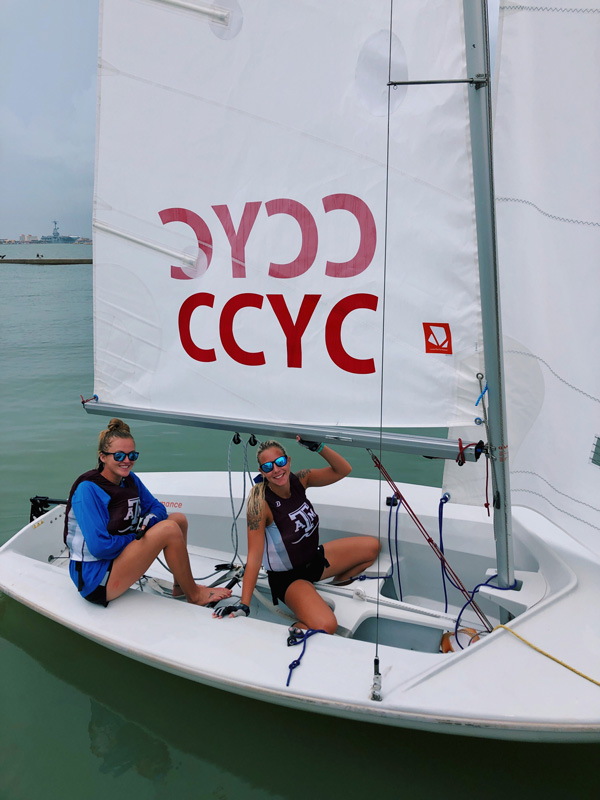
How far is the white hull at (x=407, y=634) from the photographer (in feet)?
4.95

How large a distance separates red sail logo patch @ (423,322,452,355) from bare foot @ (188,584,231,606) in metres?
1.11

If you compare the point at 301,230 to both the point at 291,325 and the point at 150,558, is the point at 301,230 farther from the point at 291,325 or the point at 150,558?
the point at 150,558

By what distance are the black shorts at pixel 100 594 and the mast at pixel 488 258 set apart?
4.04 feet

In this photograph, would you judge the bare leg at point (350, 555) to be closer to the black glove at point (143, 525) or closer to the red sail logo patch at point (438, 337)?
the black glove at point (143, 525)

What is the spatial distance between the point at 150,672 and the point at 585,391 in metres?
1.70

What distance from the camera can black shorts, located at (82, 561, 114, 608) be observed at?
207 centimetres

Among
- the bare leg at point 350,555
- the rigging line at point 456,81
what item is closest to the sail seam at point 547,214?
the rigging line at point 456,81

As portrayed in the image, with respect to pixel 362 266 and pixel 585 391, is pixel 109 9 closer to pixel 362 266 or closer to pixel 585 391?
pixel 362 266

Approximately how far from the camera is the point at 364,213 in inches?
78.4

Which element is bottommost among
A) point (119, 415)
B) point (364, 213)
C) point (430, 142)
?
point (119, 415)

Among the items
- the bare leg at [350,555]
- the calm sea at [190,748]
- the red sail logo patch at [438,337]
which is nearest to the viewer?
the calm sea at [190,748]

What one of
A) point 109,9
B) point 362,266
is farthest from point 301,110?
point 109,9

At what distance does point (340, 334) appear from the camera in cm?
209

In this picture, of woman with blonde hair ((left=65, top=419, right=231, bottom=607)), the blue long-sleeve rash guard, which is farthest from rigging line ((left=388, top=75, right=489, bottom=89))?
the blue long-sleeve rash guard
